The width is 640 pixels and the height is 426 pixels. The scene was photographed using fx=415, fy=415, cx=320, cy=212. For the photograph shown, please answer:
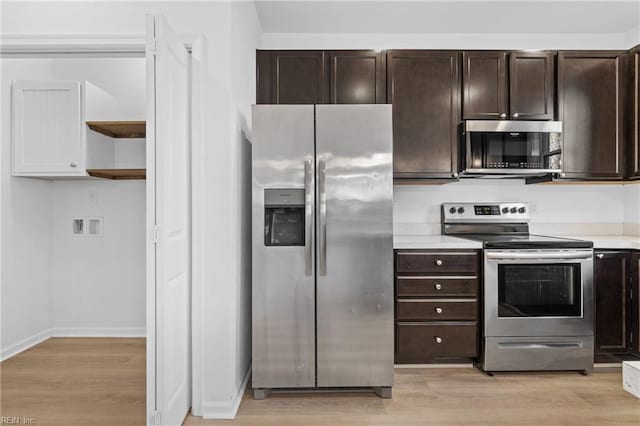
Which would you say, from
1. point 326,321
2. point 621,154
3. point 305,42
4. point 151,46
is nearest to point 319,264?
point 326,321

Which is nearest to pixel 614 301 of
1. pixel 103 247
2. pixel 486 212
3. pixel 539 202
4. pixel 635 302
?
pixel 635 302

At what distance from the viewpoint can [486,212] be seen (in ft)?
11.4

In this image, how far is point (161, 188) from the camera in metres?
1.82

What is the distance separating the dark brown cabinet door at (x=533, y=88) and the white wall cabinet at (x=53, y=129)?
2.97 metres

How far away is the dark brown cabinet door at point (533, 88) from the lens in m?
3.21

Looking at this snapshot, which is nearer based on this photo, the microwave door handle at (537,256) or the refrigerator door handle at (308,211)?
the refrigerator door handle at (308,211)

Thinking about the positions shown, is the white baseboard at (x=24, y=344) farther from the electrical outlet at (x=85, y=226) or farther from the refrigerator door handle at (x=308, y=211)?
the refrigerator door handle at (x=308, y=211)

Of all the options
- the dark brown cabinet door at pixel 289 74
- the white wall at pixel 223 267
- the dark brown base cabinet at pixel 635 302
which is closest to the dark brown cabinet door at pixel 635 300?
the dark brown base cabinet at pixel 635 302

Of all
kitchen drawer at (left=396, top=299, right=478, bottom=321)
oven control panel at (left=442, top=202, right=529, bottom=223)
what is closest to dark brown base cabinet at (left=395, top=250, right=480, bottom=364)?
kitchen drawer at (left=396, top=299, right=478, bottom=321)

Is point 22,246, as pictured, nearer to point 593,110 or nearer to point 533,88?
point 533,88

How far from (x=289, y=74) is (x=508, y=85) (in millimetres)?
1699

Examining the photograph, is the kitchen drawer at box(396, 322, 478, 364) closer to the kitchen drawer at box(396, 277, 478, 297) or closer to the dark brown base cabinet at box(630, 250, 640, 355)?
the kitchen drawer at box(396, 277, 478, 297)

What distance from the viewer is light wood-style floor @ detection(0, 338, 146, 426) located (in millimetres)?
2348

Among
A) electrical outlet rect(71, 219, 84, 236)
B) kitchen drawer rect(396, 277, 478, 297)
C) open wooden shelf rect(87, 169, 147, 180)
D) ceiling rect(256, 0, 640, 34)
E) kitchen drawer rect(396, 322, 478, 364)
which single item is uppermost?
ceiling rect(256, 0, 640, 34)
